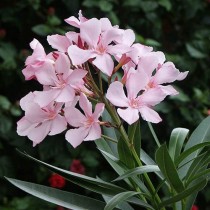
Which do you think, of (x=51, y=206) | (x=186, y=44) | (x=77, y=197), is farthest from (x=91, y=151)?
(x=77, y=197)

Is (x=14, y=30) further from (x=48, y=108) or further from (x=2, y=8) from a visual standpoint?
(x=48, y=108)

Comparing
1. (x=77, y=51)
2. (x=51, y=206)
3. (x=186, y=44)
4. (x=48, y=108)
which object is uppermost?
(x=77, y=51)

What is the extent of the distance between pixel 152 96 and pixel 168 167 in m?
0.15

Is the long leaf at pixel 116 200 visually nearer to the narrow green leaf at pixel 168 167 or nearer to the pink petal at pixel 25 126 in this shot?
the narrow green leaf at pixel 168 167

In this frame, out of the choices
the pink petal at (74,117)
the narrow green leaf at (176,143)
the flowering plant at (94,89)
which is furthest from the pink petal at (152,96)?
the narrow green leaf at (176,143)

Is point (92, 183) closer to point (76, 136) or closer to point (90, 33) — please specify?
point (76, 136)

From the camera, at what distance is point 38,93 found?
3.29ft

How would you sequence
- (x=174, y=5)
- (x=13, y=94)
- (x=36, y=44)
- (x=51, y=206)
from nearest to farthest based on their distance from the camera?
(x=36, y=44) → (x=51, y=206) → (x=13, y=94) → (x=174, y=5)

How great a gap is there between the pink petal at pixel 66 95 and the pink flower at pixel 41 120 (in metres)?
0.04

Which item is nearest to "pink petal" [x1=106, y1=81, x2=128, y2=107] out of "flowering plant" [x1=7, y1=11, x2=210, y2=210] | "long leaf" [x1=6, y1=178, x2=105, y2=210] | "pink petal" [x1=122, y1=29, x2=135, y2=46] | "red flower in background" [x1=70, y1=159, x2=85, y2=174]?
"flowering plant" [x1=7, y1=11, x2=210, y2=210]

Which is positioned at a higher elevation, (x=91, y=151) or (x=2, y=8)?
(x=2, y=8)

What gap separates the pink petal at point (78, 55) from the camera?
97 cm

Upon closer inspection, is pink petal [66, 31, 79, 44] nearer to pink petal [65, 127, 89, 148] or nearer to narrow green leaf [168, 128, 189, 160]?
pink petal [65, 127, 89, 148]

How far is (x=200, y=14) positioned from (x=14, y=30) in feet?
2.76
